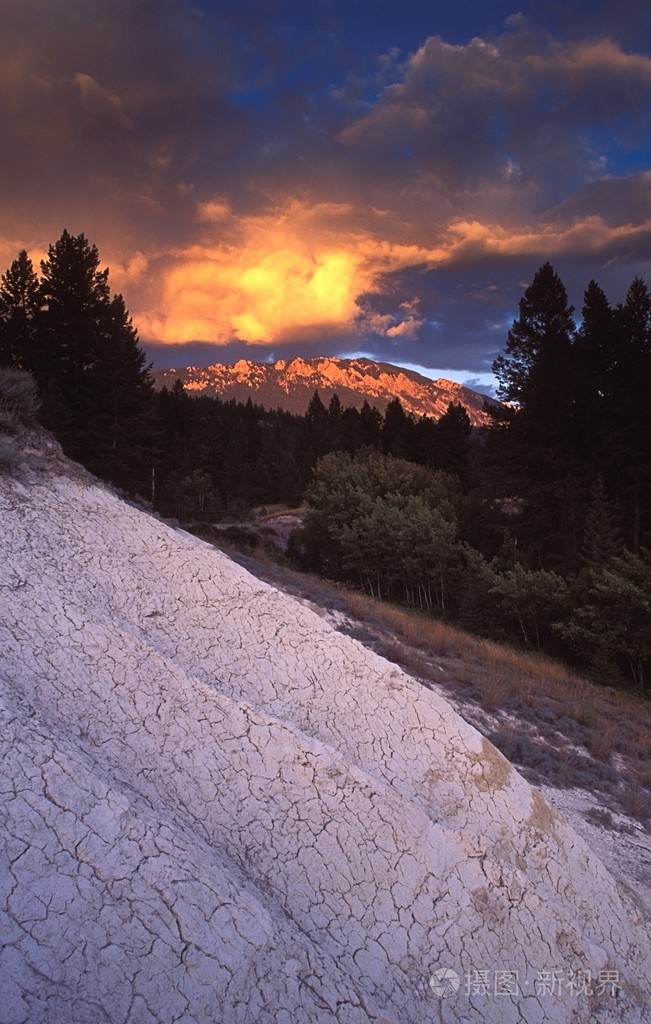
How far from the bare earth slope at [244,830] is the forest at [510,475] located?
13979 mm

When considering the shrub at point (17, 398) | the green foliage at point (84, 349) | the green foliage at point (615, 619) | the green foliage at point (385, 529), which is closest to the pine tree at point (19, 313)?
the green foliage at point (84, 349)

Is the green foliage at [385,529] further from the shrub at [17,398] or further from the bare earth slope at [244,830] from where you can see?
the bare earth slope at [244,830]

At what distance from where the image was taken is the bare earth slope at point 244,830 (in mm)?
2545

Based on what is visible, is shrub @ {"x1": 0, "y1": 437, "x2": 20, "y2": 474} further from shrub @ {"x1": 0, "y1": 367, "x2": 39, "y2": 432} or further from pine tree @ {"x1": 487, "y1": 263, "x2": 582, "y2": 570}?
pine tree @ {"x1": 487, "y1": 263, "x2": 582, "y2": 570}

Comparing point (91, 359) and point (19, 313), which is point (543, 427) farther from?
point (19, 313)

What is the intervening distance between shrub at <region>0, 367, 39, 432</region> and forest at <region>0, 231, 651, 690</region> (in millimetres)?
11775

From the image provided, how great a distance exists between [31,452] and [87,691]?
3.01 metres

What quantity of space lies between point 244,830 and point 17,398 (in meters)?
5.10

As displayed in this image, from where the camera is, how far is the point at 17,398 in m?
5.90

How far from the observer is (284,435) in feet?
290

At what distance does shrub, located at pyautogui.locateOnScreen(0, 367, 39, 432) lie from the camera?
225 inches

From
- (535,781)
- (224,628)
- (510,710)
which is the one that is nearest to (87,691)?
(224,628)

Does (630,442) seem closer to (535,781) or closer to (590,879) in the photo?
(535,781)

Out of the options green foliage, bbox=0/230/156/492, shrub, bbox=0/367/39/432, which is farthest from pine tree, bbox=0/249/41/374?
shrub, bbox=0/367/39/432
